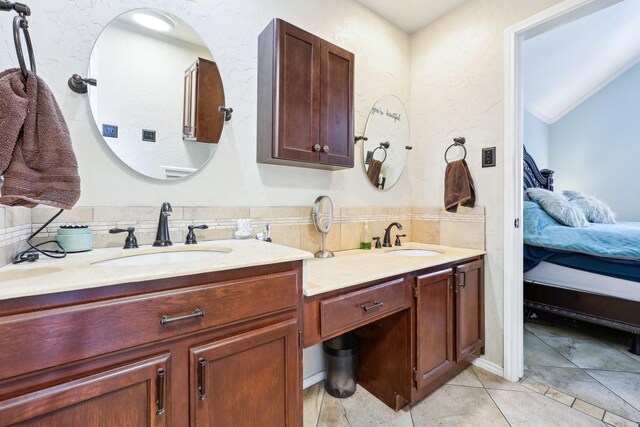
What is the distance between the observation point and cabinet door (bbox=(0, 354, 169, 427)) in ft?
2.02

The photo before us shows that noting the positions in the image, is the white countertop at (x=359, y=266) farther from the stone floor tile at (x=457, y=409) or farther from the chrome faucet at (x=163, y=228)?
the stone floor tile at (x=457, y=409)

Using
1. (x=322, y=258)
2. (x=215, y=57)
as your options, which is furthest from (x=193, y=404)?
(x=215, y=57)

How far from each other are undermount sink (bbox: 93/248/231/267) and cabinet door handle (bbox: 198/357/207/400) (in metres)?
0.35

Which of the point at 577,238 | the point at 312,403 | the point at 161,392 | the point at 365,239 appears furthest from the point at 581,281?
the point at 161,392

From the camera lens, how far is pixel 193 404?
0.82 m

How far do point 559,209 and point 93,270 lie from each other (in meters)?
3.23

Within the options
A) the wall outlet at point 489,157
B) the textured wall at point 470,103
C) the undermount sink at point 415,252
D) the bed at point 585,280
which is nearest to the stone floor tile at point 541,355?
the bed at point 585,280

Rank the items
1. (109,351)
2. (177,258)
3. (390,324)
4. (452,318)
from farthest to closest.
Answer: (452,318)
(390,324)
(177,258)
(109,351)

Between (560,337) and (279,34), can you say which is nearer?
(279,34)

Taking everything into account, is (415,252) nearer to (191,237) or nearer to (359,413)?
(359,413)

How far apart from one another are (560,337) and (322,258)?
2164mm

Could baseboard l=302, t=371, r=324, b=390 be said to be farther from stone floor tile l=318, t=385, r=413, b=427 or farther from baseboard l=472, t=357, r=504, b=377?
baseboard l=472, t=357, r=504, b=377

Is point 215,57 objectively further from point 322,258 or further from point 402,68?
point 402,68

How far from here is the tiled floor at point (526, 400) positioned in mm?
1407
